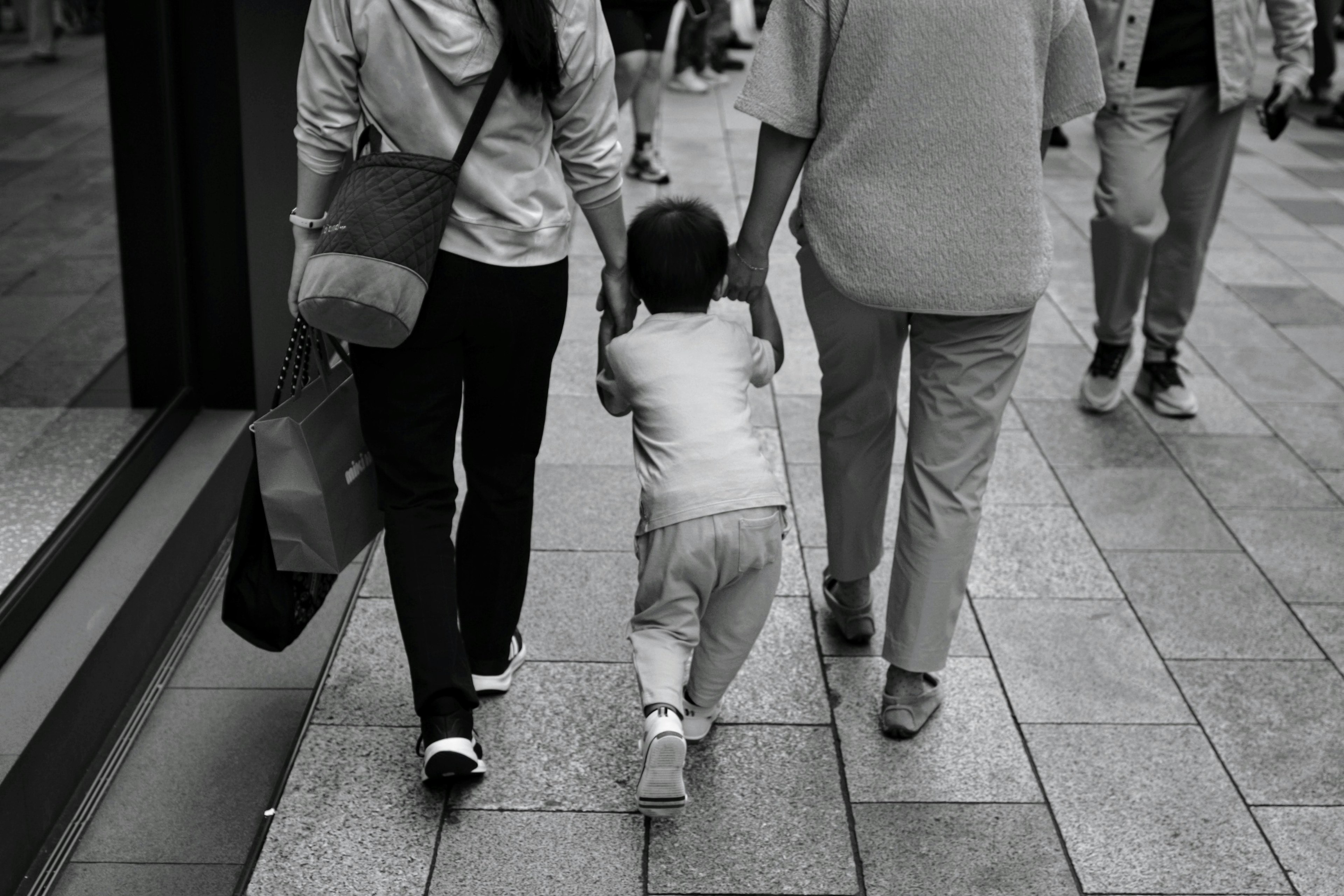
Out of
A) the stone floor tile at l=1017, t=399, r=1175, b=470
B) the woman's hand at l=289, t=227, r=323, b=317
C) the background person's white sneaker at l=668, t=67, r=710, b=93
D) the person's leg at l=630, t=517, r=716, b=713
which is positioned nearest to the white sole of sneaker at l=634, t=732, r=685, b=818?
the person's leg at l=630, t=517, r=716, b=713

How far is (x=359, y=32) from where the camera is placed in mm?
2645

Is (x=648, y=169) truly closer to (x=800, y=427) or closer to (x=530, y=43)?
(x=800, y=427)

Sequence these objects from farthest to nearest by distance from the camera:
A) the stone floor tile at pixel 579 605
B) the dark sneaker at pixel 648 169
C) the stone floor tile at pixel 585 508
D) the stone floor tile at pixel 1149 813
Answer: the dark sneaker at pixel 648 169, the stone floor tile at pixel 585 508, the stone floor tile at pixel 579 605, the stone floor tile at pixel 1149 813

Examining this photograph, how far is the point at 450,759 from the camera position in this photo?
3.05 metres

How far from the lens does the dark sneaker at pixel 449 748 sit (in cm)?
305

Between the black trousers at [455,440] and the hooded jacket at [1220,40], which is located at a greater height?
the hooded jacket at [1220,40]

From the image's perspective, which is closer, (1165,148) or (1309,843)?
(1309,843)

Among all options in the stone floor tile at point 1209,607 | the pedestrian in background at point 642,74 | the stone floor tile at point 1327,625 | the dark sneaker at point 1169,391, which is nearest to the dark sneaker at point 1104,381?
the dark sneaker at point 1169,391

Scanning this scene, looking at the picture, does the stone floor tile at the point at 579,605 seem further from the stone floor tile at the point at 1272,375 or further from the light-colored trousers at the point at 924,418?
the stone floor tile at the point at 1272,375

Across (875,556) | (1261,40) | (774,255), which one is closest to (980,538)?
(875,556)

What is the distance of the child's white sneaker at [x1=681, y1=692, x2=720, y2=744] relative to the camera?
10.8 ft

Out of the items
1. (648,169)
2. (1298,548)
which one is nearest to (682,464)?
(1298,548)

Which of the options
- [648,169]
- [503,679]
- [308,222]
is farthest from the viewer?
[648,169]

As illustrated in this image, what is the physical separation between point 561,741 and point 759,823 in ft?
1.68
